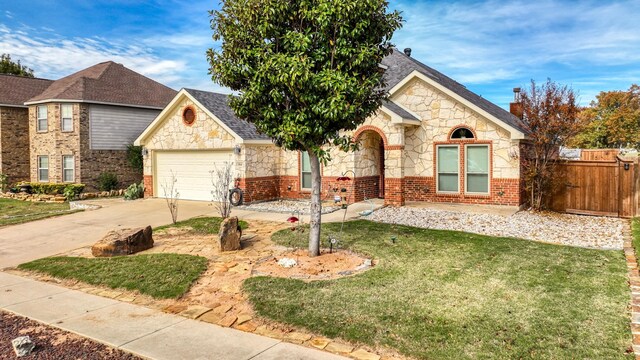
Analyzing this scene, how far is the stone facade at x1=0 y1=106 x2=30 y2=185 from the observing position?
79.9 feet

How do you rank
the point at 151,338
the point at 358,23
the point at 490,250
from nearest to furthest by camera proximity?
the point at 151,338
the point at 358,23
the point at 490,250

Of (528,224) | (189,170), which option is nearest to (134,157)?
(189,170)

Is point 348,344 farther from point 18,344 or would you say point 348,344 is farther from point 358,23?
point 358,23

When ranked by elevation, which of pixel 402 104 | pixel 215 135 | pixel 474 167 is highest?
pixel 402 104

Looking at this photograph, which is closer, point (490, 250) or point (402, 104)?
point (490, 250)

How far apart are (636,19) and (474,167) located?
8360 millimetres

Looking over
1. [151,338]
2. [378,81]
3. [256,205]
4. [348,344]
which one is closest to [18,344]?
[151,338]

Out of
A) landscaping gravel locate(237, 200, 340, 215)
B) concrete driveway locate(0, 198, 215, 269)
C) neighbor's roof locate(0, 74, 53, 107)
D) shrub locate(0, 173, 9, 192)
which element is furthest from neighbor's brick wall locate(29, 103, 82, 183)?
landscaping gravel locate(237, 200, 340, 215)

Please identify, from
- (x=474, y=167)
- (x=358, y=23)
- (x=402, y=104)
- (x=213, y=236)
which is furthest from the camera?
(x=402, y=104)

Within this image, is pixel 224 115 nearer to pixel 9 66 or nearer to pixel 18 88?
pixel 18 88

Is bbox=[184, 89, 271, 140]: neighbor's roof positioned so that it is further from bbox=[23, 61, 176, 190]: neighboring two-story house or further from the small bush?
the small bush

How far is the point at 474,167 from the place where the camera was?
15.1 metres

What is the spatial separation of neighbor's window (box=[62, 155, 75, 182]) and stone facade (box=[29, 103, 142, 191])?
0.15 metres

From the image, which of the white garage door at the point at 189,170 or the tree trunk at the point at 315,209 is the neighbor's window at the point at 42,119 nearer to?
the white garage door at the point at 189,170
